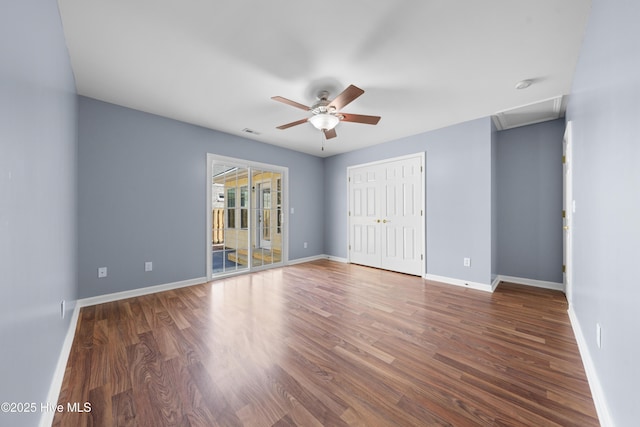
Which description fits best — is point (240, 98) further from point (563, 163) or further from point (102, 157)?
point (563, 163)

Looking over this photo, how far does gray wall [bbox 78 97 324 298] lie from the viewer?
2891mm

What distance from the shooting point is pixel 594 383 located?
1.47 m

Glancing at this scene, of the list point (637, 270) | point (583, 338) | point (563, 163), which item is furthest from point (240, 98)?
point (563, 163)

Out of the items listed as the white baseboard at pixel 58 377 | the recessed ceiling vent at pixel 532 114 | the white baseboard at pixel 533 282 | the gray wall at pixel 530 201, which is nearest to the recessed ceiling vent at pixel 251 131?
the white baseboard at pixel 58 377

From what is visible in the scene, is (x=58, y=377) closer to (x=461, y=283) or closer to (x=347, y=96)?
→ (x=347, y=96)

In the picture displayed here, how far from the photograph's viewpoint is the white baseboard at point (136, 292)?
2867 millimetres

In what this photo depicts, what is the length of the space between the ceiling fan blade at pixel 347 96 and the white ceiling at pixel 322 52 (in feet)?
0.85

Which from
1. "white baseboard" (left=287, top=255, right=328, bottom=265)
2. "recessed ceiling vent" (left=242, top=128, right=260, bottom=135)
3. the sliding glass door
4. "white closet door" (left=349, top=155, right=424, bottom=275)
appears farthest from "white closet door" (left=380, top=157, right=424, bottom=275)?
"recessed ceiling vent" (left=242, top=128, right=260, bottom=135)

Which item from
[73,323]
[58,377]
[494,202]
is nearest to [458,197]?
[494,202]

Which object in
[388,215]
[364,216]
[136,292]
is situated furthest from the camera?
[364,216]

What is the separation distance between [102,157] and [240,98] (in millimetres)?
1892

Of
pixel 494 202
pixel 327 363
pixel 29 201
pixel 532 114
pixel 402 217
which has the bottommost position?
pixel 327 363

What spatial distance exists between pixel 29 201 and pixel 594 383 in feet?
10.8

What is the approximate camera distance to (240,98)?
2.90 meters
